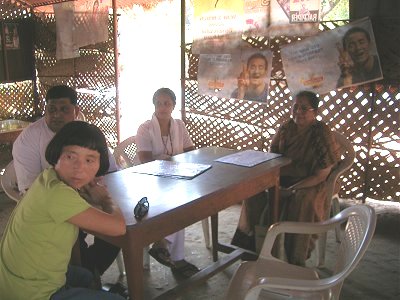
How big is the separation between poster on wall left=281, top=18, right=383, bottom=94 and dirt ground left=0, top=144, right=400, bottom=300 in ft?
3.97

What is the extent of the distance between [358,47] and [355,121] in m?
0.65

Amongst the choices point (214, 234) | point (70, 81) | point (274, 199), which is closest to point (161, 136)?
point (214, 234)

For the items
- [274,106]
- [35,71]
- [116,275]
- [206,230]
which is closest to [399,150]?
[274,106]

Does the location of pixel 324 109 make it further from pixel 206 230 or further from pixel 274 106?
pixel 206 230

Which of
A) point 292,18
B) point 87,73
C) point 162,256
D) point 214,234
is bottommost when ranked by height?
point 162,256

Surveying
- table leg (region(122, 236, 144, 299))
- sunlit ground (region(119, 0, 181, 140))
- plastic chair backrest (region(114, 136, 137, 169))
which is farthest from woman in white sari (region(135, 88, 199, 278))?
sunlit ground (region(119, 0, 181, 140))

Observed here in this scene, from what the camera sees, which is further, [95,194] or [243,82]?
[243,82]

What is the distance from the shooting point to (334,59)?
3680 millimetres

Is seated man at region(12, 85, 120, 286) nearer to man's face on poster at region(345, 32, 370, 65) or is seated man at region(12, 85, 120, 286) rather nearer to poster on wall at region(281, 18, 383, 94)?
poster on wall at region(281, 18, 383, 94)

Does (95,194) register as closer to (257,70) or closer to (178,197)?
(178,197)

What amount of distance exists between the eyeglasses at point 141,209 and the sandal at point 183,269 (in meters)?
1.26

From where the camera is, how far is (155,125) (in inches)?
128

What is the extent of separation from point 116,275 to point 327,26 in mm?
2687

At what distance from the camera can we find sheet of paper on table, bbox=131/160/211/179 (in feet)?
8.11
